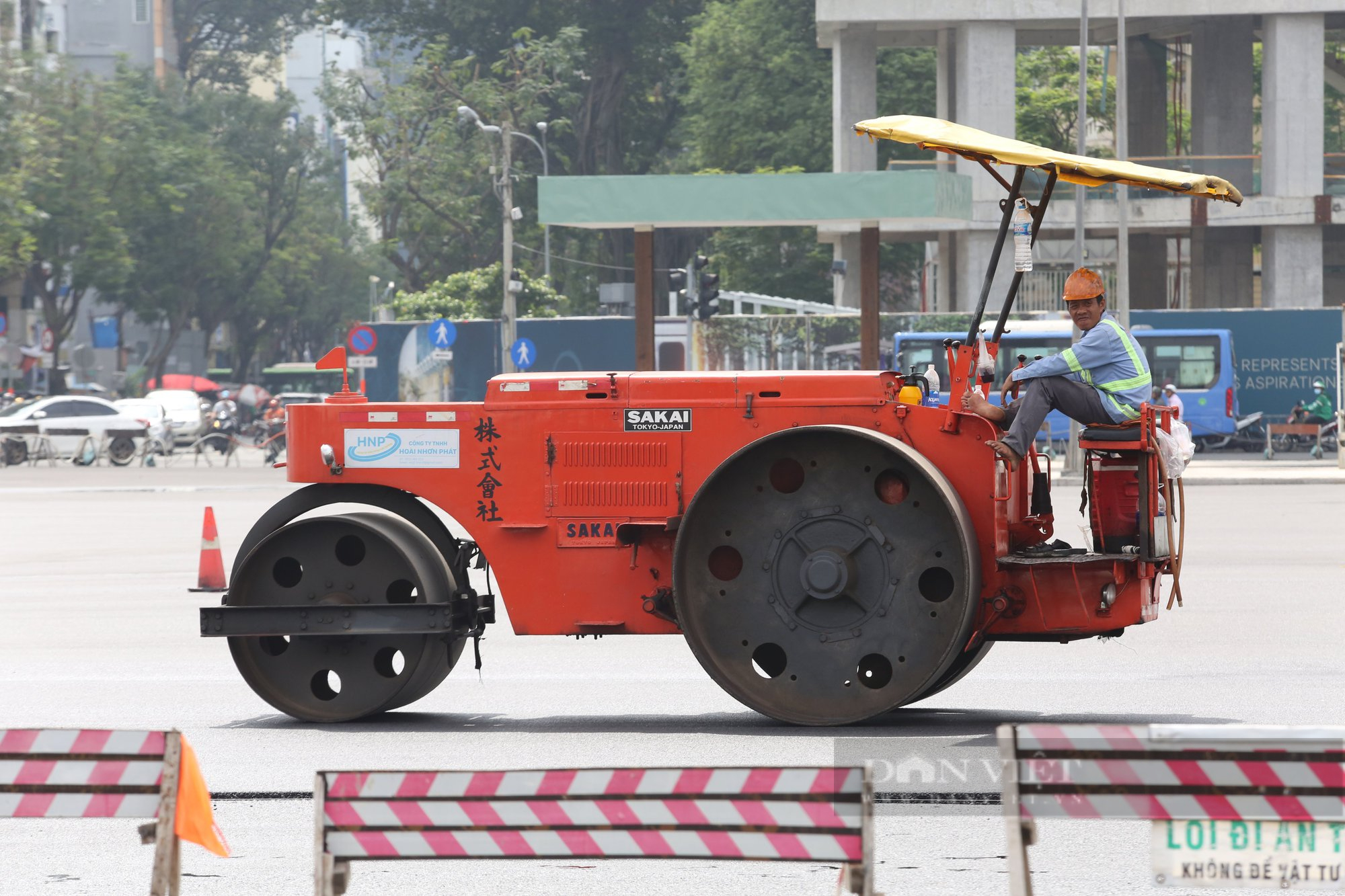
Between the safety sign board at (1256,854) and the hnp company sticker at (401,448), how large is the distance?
5.07m

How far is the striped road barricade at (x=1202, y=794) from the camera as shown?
400cm

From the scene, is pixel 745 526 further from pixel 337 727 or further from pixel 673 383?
pixel 337 727

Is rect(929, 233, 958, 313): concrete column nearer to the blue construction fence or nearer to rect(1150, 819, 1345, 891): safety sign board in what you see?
the blue construction fence

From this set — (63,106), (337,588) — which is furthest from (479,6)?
(337,588)

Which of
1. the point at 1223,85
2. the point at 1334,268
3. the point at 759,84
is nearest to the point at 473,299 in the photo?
the point at 759,84

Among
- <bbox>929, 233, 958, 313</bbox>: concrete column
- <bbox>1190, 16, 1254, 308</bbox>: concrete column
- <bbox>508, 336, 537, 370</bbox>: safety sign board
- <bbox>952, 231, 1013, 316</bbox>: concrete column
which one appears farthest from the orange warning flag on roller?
<bbox>1190, 16, 1254, 308</bbox>: concrete column

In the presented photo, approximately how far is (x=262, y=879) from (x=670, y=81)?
6244 centimetres

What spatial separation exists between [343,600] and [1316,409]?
32684 mm

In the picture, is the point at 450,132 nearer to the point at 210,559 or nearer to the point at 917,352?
the point at 917,352

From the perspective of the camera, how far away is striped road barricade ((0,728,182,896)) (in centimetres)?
437

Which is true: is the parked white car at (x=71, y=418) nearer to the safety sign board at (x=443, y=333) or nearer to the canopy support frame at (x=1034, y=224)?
the safety sign board at (x=443, y=333)

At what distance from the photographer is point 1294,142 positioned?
4434 centimetres

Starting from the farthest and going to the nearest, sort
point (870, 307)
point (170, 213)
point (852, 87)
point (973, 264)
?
point (170, 213) < point (852, 87) < point (973, 264) < point (870, 307)

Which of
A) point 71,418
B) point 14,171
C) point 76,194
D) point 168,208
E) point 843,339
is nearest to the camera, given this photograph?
point 843,339
